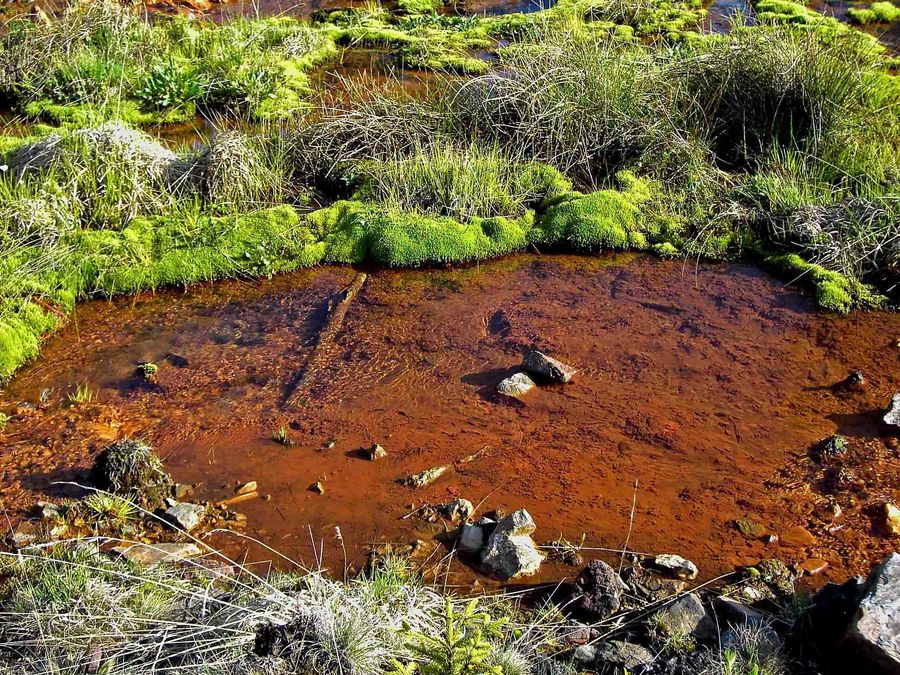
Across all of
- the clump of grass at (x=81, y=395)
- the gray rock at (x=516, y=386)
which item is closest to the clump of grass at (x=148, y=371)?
the clump of grass at (x=81, y=395)

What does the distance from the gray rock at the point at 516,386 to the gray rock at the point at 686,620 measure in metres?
1.76

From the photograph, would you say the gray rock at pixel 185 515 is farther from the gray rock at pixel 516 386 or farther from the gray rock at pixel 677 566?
the gray rock at pixel 677 566

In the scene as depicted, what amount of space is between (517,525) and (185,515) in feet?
5.34

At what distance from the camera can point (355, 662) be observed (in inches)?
120

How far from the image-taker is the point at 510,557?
150 inches

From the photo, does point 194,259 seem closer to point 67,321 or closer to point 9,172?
point 67,321

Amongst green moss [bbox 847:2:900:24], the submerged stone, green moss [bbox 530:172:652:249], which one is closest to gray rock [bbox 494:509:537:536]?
the submerged stone

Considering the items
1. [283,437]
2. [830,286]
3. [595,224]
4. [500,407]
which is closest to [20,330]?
[283,437]

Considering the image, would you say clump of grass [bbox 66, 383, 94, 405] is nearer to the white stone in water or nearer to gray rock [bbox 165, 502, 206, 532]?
gray rock [bbox 165, 502, 206, 532]

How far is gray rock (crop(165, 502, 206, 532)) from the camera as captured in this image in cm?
407

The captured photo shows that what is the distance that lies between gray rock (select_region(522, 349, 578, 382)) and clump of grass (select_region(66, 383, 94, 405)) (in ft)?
8.66

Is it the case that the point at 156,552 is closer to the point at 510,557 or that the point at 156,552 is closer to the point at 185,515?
the point at 185,515

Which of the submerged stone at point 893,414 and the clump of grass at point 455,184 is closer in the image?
the submerged stone at point 893,414

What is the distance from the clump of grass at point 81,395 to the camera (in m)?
4.97
